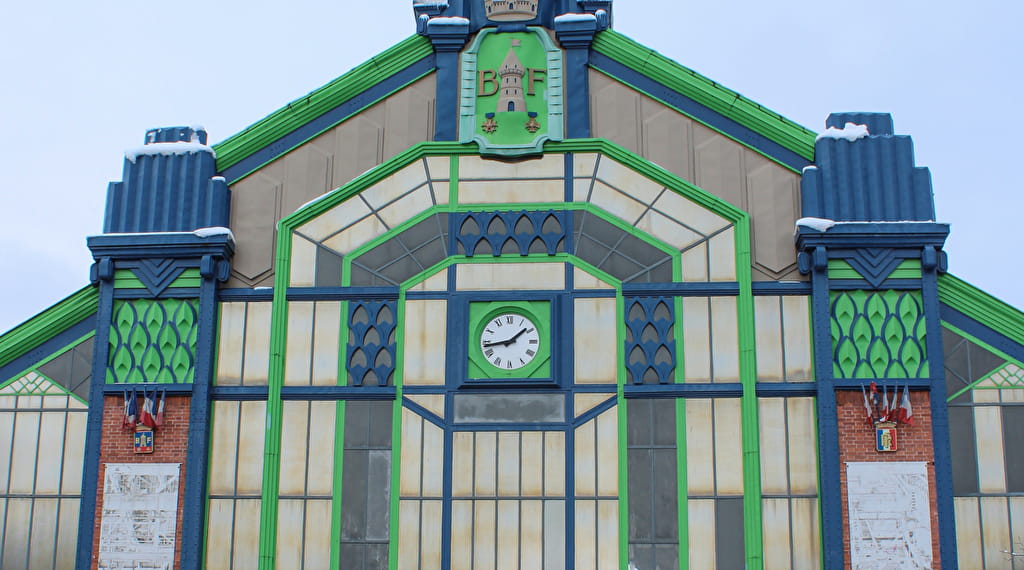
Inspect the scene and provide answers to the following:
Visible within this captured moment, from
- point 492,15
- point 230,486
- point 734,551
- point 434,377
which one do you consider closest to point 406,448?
point 434,377

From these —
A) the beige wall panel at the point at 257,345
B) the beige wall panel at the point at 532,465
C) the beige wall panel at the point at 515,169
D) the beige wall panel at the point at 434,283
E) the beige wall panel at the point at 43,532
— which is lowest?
the beige wall panel at the point at 43,532

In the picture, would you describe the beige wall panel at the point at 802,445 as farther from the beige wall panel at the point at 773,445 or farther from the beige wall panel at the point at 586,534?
the beige wall panel at the point at 586,534

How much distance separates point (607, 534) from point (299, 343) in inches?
257

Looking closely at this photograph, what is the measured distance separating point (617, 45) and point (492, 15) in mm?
2564

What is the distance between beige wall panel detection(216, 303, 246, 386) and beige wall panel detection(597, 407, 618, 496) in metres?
6.60

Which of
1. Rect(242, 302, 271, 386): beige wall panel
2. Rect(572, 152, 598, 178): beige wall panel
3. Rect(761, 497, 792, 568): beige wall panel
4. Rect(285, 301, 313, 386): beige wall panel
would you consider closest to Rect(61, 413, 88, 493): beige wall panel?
Rect(242, 302, 271, 386): beige wall panel

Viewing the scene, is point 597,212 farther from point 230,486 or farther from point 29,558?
point 29,558

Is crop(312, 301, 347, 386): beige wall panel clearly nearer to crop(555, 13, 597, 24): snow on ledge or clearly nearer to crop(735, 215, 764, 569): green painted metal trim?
crop(555, 13, 597, 24): snow on ledge

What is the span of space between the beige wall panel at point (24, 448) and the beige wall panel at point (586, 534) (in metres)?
9.94

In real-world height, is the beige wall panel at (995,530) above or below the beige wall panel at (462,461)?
→ below

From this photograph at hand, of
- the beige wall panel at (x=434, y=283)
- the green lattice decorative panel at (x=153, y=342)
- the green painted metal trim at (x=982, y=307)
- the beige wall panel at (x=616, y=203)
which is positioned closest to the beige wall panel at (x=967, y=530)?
the green painted metal trim at (x=982, y=307)

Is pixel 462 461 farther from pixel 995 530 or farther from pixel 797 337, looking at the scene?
pixel 995 530

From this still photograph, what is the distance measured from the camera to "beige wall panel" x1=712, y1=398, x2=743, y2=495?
20938 millimetres

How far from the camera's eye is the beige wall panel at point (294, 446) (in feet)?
70.2
